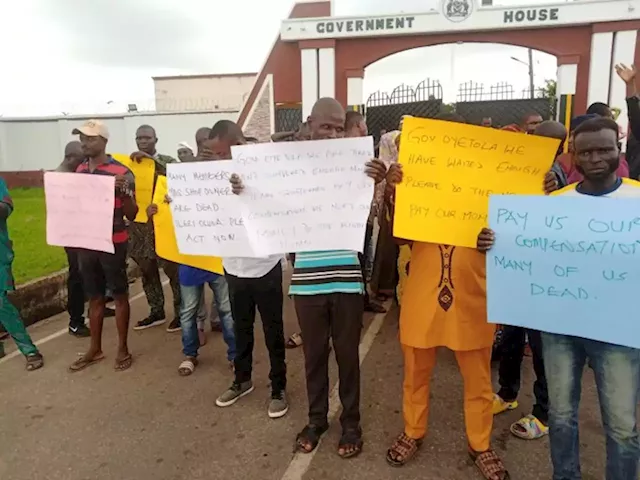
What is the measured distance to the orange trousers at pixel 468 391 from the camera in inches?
104

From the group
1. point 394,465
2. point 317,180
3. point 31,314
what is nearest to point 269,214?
point 317,180

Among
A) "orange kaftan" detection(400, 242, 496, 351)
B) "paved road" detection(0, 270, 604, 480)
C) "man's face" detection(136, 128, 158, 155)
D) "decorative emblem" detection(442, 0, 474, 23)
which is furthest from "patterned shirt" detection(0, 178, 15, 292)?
"decorative emblem" detection(442, 0, 474, 23)

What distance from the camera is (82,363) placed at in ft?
14.2

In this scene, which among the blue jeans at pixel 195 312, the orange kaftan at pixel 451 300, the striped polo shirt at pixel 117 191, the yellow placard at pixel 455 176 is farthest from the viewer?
the blue jeans at pixel 195 312

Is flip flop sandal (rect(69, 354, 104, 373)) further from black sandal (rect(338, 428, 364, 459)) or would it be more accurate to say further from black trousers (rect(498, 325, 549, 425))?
black trousers (rect(498, 325, 549, 425))

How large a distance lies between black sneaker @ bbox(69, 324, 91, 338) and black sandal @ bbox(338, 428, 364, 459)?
10.8 ft

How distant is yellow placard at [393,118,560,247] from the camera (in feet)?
8.00

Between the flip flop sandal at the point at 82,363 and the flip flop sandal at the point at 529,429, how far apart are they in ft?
11.1

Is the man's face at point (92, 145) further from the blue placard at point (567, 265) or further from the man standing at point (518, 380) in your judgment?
the man standing at point (518, 380)

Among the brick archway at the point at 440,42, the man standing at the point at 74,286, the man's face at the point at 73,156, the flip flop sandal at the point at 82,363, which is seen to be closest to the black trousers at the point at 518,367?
the flip flop sandal at the point at 82,363

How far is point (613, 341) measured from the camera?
206 centimetres

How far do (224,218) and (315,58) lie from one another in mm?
9707

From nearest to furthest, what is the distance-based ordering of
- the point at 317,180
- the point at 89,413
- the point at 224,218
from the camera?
the point at 317,180, the point at 224,218, the point at 89,413

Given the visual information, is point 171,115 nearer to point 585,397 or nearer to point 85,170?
point 85,170
